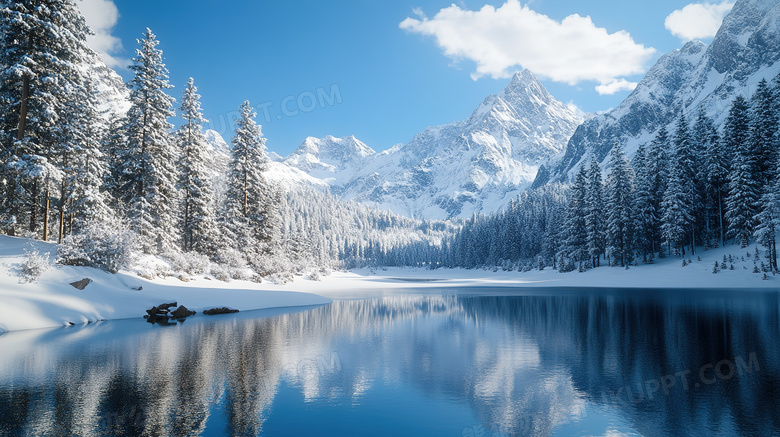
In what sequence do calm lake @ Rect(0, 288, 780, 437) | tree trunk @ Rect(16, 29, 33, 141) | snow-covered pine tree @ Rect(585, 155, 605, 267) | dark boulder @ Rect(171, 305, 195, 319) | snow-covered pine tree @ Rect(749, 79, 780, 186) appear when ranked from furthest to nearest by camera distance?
snow-covered pine tree @ Rect(585, 155, 605, 267) → snow-covered pine tree @ Rect(749, 79, 780, 186) → dark boulder @ Rect(171, 305, 195, 319) → tree trunk @ Rect(16, 29, 33, 141) → calm lake @ Rect(0, 288, 780, 437)

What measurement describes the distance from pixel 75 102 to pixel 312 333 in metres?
25.2

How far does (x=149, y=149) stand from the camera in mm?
32125

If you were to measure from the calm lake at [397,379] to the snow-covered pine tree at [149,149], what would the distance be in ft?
47.3

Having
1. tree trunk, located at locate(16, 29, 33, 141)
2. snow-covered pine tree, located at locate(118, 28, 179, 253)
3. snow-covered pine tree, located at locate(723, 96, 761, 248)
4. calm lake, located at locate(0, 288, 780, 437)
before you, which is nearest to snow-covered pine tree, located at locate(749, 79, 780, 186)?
snow-covered pine tree, located at locate(723, 96, 761, 248)

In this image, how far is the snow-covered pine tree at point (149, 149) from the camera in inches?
1223

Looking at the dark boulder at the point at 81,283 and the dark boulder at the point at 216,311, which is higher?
the dark boulder at the point at 81,283

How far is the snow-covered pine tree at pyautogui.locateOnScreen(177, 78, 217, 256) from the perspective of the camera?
3588 centimetres

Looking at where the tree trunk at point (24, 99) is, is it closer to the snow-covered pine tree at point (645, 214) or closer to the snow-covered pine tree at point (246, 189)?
the snow-covered pine tree at point (246, 189)

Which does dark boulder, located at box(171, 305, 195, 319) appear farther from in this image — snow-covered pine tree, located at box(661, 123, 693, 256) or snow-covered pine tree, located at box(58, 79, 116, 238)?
snow-covered pine tree, located at box(661, 123, 693, 256)

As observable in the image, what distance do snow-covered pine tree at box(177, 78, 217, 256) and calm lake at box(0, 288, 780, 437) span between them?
748 inches

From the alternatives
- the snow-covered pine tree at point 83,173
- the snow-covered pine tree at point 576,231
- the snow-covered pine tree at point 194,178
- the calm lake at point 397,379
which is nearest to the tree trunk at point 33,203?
the snow-covered pine tree at point 83,173

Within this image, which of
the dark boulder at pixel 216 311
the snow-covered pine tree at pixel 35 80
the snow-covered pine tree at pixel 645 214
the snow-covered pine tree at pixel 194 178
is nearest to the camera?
the snow-covered pine tree at pixel 35 80

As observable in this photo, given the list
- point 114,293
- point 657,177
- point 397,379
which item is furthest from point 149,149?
point 657,177

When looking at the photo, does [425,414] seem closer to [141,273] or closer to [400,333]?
[400,333]
